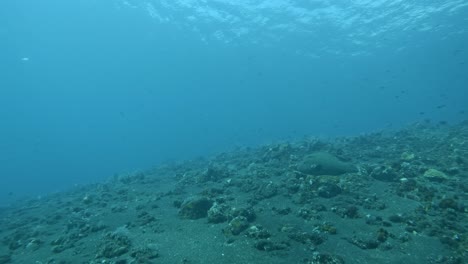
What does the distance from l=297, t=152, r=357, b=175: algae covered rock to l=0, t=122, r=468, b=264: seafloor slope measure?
5cm

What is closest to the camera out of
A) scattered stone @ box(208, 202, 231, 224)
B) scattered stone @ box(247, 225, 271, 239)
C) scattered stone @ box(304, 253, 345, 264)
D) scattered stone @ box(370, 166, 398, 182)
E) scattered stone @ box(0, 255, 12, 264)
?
scattered stone @ box(304, 253, 345, 264)

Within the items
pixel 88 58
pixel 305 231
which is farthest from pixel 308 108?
pixel 305 231

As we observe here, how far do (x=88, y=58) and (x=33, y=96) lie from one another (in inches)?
2452

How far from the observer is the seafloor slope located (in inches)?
401

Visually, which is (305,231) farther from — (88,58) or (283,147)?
(88,58)

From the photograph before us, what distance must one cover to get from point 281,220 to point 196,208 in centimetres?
363

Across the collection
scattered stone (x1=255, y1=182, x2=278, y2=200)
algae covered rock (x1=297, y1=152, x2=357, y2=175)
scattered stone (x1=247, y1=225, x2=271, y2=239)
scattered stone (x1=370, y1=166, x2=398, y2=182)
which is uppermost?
algae covered rock (x1=297, y1=152, x2=357, y2=175)

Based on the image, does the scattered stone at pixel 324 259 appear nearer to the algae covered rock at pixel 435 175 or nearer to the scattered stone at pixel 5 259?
the algae covered rock at pixel 435 175

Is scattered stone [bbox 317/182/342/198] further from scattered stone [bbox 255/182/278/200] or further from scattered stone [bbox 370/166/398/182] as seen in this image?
scattered stone [bbox 370/166/398/182]

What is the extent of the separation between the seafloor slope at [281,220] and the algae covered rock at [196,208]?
0.05 metres

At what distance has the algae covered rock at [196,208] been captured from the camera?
13711 mm

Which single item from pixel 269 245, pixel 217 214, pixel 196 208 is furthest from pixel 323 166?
pixel 269 245

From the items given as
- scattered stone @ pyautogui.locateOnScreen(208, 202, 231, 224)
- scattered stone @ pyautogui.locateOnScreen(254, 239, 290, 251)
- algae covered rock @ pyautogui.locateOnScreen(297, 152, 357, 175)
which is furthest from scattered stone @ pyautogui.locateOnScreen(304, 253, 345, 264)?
algae covered rock @ pyautogui.locateOnScreen(297, 152, 357, 175)

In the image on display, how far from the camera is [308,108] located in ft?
652
